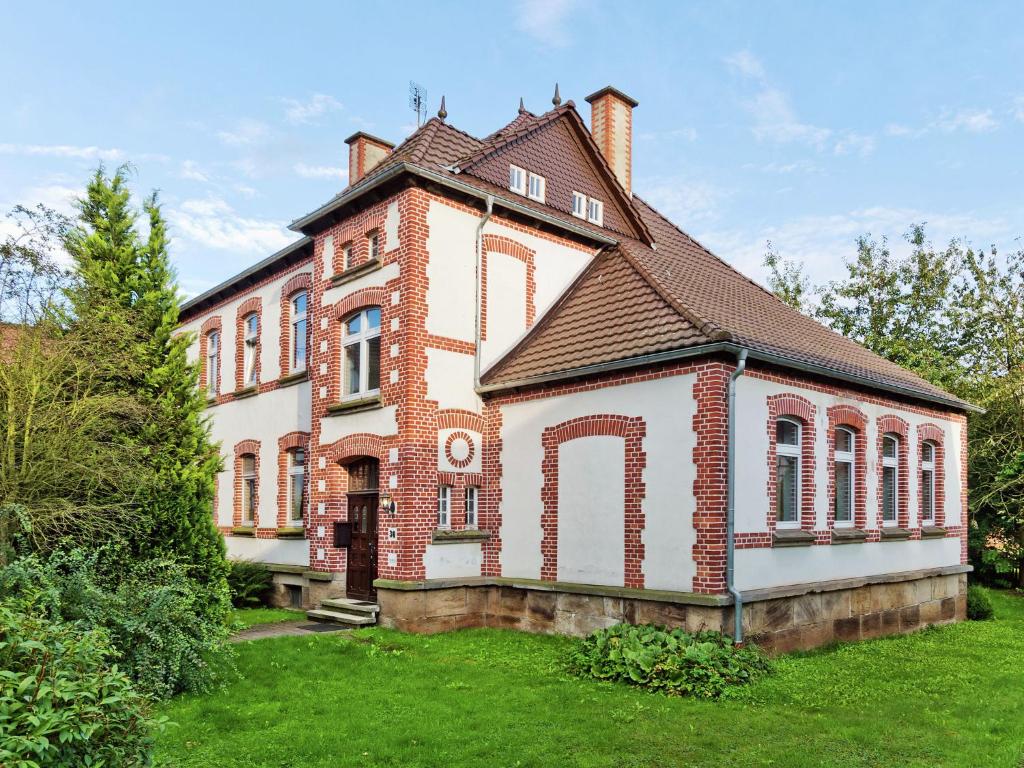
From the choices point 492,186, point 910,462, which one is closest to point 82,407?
point 492,186

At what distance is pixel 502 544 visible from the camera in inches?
560

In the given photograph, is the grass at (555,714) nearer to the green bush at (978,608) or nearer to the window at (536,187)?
the green bush at (978,608)

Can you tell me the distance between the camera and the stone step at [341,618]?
13727 millimetres

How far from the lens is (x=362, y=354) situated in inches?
604

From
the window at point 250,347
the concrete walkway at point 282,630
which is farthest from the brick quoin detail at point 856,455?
the window at point 250,347

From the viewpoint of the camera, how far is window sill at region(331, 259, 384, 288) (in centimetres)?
1482

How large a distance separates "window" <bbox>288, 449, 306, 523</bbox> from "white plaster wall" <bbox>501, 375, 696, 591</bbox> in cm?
611

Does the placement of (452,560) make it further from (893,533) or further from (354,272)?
(893,533)

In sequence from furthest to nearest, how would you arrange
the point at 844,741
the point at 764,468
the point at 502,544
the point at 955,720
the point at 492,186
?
the point at 492,186 → the point at 502,544 → the point at 764,468 → the point at 955,720 → the point at 844,741

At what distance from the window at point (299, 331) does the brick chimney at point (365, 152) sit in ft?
9.70

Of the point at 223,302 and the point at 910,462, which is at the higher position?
the point at 223,302

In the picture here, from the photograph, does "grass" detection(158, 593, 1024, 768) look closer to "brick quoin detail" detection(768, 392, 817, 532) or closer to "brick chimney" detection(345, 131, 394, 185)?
"brick quoin detail" detection(768, 392, 817, 532)

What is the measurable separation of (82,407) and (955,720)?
1136cm

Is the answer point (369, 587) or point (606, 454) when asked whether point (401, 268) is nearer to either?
point (606, 454)
